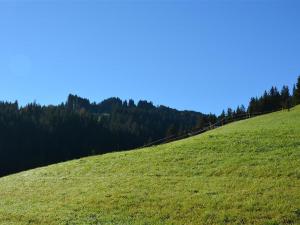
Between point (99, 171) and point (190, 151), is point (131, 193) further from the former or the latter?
point (190, 151)

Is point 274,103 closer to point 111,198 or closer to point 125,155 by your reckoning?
point 125,155

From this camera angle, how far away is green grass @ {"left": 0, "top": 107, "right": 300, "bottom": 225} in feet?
71.8

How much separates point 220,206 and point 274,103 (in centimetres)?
12098

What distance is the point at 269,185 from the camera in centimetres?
2548

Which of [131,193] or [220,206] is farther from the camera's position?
[131,193]

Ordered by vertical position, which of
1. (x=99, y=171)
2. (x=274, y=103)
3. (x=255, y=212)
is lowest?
(x=255, y=212)

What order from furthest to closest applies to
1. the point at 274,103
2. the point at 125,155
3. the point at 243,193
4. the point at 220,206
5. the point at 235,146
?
the point at 274,103 < the point at 125,155 < the point at 235,146 < the point at 243,193 < the point at 220,206

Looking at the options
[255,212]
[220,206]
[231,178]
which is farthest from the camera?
[231,178]

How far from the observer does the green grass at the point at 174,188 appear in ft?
71.8

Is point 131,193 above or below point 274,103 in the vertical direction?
below

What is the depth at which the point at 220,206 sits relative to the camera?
22438 millimetres

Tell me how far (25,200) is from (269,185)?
517 inches

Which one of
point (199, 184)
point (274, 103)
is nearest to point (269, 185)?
point (199, 184)

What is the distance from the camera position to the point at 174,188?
2727 centimetres
